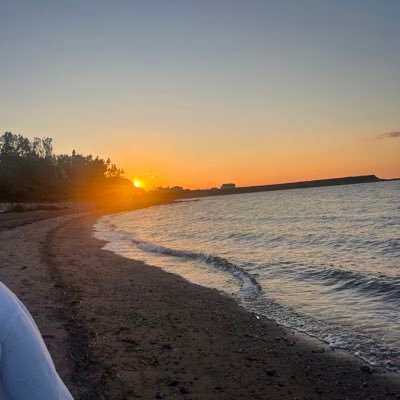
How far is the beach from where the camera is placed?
17.9 feet

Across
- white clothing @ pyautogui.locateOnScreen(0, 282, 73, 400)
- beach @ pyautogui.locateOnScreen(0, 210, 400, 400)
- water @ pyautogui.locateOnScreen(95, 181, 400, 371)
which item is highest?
white clothing @ pyautogui.locateOnScreen(0, 282, 73, 400)

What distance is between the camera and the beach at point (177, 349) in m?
5.46

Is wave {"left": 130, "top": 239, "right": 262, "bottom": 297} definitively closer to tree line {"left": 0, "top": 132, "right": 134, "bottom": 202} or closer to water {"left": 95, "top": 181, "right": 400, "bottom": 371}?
water {"left": 95, "top": 181, "right": 400, "bottom": 371}

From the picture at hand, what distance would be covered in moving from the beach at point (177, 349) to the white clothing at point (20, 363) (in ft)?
14.3

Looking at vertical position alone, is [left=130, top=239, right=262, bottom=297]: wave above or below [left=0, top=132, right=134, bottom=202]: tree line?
Result: below

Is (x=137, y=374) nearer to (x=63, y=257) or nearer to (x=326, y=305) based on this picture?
(x=326, y=305)

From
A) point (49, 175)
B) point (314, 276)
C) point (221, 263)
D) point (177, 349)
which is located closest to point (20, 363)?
point (177, 349)

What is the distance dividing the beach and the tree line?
214ft

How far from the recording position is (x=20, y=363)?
3.57ft

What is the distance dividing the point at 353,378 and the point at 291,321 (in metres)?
2.79

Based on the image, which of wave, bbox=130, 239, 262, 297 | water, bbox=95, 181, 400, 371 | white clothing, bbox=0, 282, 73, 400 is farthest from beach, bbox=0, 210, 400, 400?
white clothing, bbox=0, 282, 73, 400

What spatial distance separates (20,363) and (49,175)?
3539 inches

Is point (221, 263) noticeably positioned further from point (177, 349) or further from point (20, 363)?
point (20, 363)

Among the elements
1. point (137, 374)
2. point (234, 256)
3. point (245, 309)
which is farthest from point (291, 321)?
point (234, 256)
